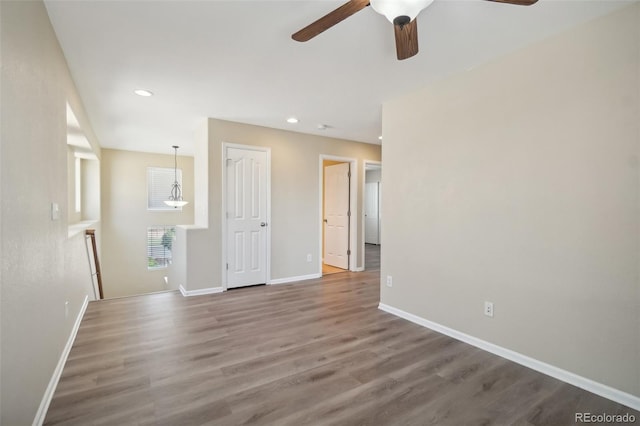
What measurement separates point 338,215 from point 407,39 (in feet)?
14.3

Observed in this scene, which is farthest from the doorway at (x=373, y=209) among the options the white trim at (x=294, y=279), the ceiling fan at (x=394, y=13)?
the ceiling fan at (x=394, y=13)

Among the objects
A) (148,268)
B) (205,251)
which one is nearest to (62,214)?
(205,251)

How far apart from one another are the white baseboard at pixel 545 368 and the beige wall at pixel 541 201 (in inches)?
1.7

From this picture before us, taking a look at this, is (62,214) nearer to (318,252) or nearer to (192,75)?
(192,75)

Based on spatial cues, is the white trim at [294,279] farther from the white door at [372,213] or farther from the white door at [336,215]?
the white door at [372,213]

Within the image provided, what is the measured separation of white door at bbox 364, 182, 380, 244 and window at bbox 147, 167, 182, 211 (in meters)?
5.57

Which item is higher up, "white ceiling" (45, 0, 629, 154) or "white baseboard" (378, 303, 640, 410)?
"white ceiling" (45, 0, 629, 154)

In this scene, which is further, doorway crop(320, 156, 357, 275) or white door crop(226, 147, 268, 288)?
doorway crop(320, 156, 357, 275)

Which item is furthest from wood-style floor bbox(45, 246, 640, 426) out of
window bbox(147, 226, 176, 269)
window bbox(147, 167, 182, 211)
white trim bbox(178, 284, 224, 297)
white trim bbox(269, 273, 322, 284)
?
window bbox(147, 167, 182, 211)

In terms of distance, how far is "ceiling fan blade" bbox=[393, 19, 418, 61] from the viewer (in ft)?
5.65

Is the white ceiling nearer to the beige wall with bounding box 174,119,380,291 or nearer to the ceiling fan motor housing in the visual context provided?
the ceiling fan motor housing

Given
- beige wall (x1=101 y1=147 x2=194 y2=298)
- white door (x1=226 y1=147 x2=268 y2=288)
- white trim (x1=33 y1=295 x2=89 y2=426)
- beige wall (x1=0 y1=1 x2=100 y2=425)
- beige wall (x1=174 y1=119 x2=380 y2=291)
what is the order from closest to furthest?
beige wall (x1=0 y1=1 x2=100 y2=425) → white trim (x1=33 y1=295 x2=89 y2=426) → beige wall (x1=174 y1=119 x2=380 y2=291) → white door (x1=226 y1=147 x2=268 y2=288) → beige wall (x1=101 y1=147 x2=194 y2=298)

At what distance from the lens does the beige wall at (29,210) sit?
1316mm

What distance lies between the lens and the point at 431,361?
2418 mm
